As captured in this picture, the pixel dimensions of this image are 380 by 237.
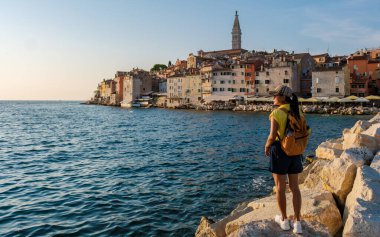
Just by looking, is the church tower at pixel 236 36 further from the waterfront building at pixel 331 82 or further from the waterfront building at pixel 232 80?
the waterfront building at pixel 331 82

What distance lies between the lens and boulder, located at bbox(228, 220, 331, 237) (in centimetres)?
468

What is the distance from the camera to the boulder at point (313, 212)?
5.35 meters

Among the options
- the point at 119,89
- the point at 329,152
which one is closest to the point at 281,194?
the point at 329,152

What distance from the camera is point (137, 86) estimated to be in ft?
338

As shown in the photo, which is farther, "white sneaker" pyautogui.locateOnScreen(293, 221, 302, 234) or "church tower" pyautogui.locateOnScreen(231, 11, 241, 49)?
"church tower" pyautogui.locateOnScreen(231, 11, 241, 49)

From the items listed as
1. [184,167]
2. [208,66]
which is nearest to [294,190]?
[184,167]

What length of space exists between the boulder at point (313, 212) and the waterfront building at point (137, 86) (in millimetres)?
98072

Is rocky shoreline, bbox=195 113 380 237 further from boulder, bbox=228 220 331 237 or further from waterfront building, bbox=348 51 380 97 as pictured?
waterfront building, bbox=348 51 380 97

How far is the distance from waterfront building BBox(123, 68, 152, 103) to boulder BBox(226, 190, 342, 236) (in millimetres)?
98072

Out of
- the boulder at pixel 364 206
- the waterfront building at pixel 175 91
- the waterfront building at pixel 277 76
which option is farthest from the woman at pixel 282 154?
the waterfront building at pixel 175 91

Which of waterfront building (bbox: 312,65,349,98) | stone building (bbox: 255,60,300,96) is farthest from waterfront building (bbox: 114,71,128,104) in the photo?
→ waterfront building (bbox: 312,65,349,98)

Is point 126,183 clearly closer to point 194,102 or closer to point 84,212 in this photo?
point 84,212

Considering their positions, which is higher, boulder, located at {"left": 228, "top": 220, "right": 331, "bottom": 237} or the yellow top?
the yellow top

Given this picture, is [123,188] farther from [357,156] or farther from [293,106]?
[293,106]
